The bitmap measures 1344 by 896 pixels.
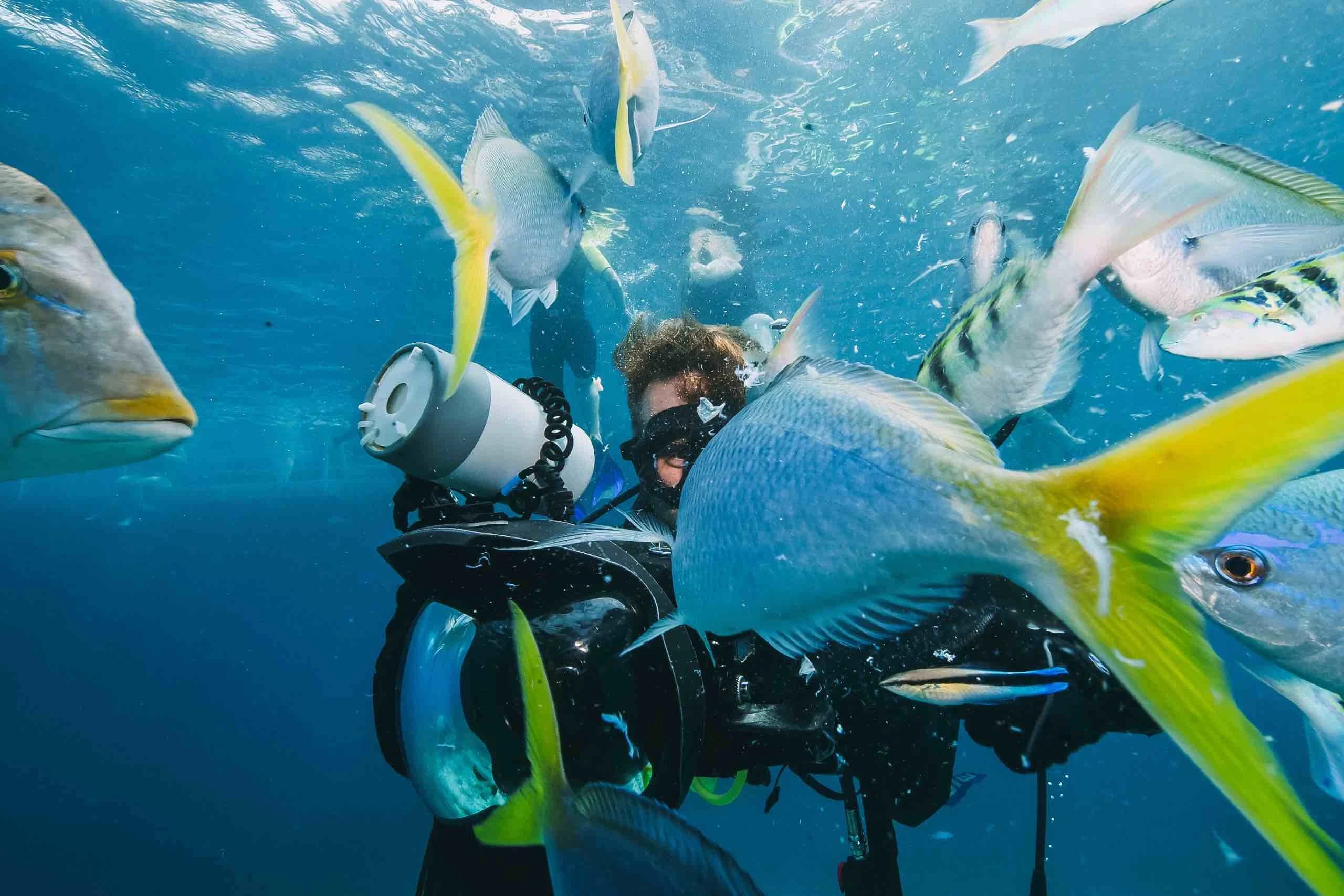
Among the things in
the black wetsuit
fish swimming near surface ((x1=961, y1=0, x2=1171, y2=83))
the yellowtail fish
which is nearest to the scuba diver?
the yellowtail fish

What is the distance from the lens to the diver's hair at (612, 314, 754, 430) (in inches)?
110

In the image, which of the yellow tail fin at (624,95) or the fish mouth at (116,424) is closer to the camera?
the fish mouth at (116,424)

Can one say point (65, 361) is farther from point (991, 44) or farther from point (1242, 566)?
point (991, 44)

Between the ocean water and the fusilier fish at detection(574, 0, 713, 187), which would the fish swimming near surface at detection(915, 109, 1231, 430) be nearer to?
the ocean water

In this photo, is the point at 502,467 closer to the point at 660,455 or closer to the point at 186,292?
the point at 660,455

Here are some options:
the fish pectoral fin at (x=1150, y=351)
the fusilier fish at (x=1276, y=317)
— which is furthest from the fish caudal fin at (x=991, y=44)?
the fusilier fish at (x=1276, y=317)

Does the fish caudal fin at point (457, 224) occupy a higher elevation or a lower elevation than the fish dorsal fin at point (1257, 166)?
lower

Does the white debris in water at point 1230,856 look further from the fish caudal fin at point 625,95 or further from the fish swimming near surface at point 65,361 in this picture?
the fish swimming near surface at point 65,361

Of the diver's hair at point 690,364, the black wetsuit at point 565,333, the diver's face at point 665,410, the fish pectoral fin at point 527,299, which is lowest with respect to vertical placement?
→ the black wetsuit at point 565,333

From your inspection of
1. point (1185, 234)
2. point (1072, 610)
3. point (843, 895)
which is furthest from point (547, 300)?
point (843, 895)

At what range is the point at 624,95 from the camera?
1.84m

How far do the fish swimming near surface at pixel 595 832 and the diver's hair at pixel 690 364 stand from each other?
1600mm

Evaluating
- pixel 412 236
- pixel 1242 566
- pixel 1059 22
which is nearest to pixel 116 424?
pixel 1242 566

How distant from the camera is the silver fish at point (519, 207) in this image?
74.5 inches
